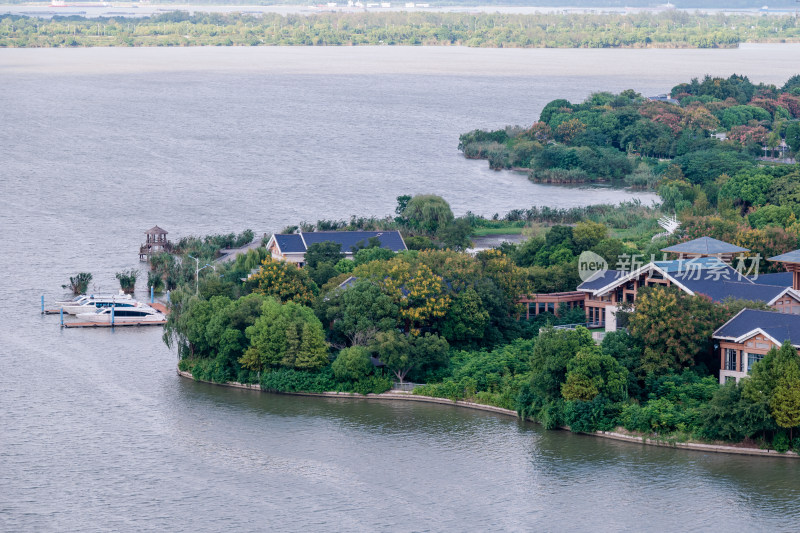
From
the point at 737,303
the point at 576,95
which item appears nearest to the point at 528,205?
the point at 737,303

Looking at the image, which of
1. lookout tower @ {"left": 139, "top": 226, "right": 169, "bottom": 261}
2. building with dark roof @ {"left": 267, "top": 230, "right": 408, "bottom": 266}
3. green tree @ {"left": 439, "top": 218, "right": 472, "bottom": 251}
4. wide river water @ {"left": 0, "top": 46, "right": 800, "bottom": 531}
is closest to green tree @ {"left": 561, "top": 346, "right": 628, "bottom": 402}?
wide river water @ {"left": 0, "top": 46, "right": 800, "bottom": 531}

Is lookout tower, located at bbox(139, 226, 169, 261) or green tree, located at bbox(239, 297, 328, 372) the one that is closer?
green tree, located at bbox(239, 297, 328, 372)

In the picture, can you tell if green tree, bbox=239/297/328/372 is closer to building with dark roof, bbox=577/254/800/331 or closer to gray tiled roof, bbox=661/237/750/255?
building with dark roof, bbox=577/254/800/331

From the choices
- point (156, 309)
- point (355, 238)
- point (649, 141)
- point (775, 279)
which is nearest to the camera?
point (775, 279)

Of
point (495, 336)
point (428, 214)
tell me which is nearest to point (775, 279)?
point (495, 336)

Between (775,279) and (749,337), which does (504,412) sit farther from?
(775,279)

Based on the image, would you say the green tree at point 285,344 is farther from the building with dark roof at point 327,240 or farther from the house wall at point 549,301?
the building with dark roof at point 327,240

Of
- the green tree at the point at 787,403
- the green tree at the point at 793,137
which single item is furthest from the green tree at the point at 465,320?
the green tree at the point at 793,137
